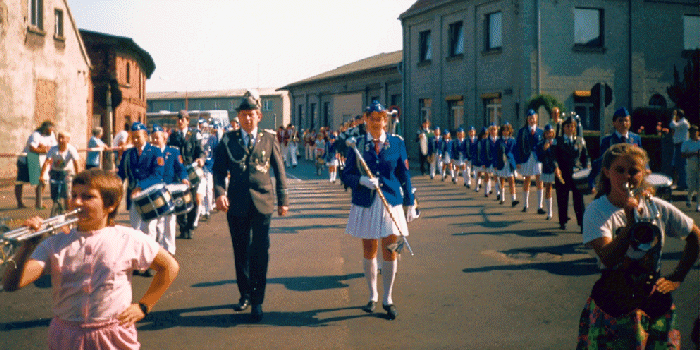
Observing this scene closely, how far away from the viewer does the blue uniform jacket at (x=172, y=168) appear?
858 cm

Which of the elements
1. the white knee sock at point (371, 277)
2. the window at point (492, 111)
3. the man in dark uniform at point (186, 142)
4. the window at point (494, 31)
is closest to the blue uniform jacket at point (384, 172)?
the white knee sock at point (371, 277)

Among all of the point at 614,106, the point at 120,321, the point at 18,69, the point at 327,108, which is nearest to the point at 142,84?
the point at 327,108

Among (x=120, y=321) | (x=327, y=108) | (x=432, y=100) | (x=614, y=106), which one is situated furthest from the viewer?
(x=327, y=108)

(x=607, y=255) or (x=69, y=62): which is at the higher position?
(x=69, y=62)

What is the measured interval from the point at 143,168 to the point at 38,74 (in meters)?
18.8

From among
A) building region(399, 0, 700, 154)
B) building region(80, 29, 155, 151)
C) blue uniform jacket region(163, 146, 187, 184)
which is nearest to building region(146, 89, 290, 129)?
building region(80, 29, 155, 151)

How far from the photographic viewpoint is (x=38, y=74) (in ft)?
81.0

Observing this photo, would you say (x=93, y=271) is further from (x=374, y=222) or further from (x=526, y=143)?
(x=526, y=143)

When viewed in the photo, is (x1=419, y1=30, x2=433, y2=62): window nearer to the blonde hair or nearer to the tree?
the tree

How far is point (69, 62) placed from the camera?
27844mm

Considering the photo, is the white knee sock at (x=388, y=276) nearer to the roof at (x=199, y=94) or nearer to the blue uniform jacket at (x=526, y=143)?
the blue uniform jacket at (x=526, y=143)

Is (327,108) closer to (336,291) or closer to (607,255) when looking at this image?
(336,291)

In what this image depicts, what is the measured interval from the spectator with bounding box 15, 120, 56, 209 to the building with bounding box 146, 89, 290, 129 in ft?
252

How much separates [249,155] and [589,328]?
155 inches
